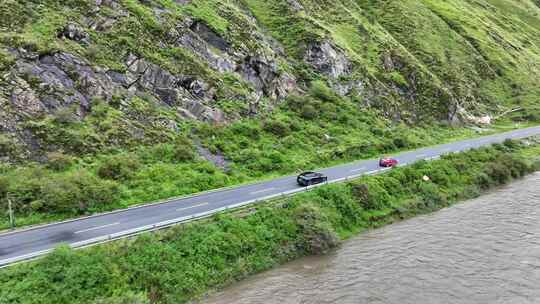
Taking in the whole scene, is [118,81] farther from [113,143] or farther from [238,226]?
[238,226]

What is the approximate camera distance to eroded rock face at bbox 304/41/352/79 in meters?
66.4

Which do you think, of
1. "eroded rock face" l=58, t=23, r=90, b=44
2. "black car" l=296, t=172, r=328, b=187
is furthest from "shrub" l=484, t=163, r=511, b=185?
"eroded rock face" l=58, t=23, r=90, b=44

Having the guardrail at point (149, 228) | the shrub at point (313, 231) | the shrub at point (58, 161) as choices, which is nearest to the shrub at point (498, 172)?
the guardrail at point (149, 228)

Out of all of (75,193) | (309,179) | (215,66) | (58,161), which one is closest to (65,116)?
(58,161)

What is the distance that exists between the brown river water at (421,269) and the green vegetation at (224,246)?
62.6 inches

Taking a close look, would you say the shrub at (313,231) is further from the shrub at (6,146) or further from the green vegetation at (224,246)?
the shrub at (6,146)

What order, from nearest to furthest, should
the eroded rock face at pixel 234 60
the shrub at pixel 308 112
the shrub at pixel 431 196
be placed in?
the shrub at pixel 431 196, the eroded rock face at pixel 234 60, the shrub at pixel 308 112

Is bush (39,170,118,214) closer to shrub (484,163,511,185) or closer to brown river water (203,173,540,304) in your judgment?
brown river water (203,173,540,304)

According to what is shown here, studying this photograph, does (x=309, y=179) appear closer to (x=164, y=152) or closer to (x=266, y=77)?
(x=164, y=152)

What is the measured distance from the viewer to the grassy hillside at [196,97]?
3428 centimetres

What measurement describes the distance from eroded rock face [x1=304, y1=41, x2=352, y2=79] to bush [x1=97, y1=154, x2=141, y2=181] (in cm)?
3965

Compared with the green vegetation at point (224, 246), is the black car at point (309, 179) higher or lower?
higher

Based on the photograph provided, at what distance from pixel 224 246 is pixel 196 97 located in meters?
25.1

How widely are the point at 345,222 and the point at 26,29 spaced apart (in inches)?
1529
